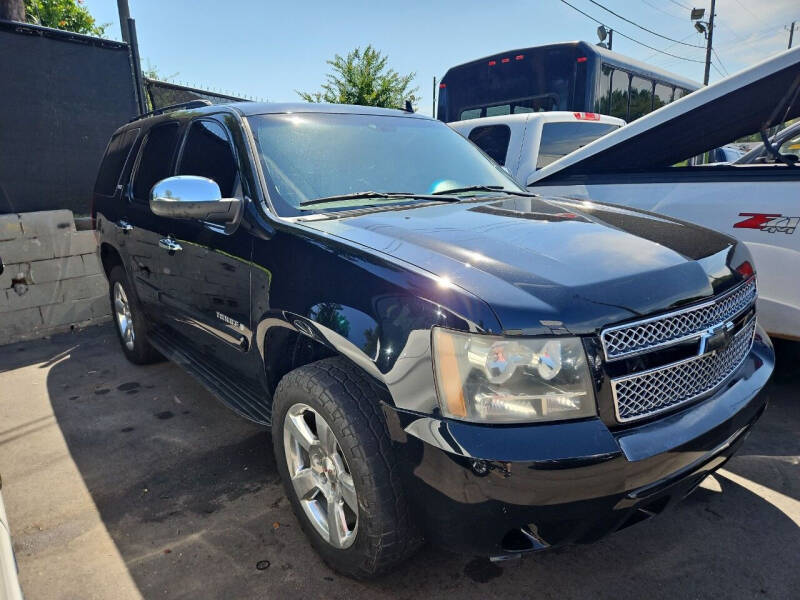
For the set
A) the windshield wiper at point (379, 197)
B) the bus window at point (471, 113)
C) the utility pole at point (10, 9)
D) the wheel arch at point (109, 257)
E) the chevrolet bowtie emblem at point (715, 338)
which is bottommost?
the wheel arch at point (109, 257)

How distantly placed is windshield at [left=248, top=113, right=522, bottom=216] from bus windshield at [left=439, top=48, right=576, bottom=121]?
5367 millimetres

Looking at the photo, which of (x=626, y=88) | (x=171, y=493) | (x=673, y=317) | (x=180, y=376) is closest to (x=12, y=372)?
(x=180, y=376)

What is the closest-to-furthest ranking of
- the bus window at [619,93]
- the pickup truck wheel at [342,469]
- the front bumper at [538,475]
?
the front bumper at [538,475]
the pickup truck wheel at [342,469]
the bus window at [619,93]

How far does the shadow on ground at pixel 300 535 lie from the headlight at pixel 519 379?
0.91 metres

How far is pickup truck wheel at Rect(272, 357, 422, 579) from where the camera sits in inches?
76.0

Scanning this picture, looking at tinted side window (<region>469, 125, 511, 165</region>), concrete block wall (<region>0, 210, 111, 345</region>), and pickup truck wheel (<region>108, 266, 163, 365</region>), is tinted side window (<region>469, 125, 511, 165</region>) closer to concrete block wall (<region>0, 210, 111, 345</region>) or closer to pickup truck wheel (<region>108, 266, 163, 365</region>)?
pickup truck wheel (<region>108, 266, 163, 365</region>)

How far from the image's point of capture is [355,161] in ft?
9.77

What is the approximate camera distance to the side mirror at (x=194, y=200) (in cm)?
260

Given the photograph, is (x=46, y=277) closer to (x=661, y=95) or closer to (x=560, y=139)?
(x=560, y=139)

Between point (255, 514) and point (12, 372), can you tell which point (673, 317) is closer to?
point (255, 514)

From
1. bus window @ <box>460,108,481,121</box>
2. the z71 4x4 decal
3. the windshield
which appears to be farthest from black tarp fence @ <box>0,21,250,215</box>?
the z71 4x4 decal

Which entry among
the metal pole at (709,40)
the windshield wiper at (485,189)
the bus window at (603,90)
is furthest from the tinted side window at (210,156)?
the metal pole at (709,40)

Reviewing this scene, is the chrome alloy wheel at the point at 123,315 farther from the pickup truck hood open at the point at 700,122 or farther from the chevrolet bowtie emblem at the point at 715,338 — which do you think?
the chevrolet bowtie emblem at the point at 715,338

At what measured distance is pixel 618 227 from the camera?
8.05 feet
